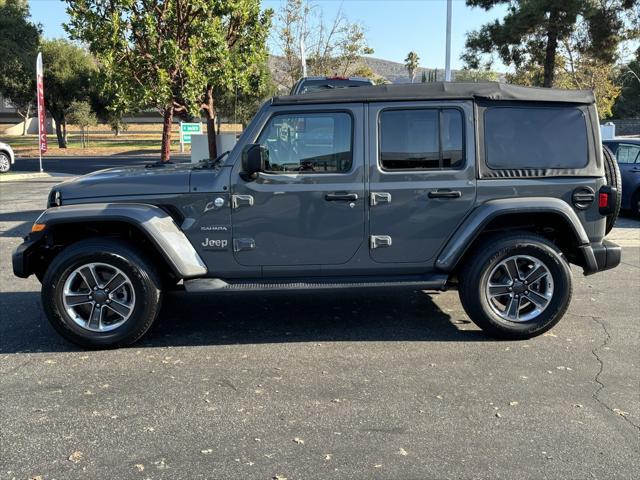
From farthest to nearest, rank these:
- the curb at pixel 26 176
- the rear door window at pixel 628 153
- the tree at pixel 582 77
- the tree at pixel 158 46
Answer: the tree at pixel 582 77, the curb at pixel 26 176, the rear door window at pixel 628 153, the tree at pixel 158 46

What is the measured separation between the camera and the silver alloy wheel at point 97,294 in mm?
4578

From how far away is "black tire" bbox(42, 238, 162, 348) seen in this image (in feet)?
14.8

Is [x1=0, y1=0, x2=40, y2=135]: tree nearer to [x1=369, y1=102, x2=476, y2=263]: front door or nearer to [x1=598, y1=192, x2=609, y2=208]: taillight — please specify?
[x1=369, y1=102, x2=476, y2=263]: front door

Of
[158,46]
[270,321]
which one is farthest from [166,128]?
[270,321]

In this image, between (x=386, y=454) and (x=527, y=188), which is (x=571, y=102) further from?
(x=386, y=454)

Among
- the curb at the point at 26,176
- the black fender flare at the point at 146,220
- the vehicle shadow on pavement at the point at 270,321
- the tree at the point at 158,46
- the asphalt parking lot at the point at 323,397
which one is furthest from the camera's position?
the curb at the point at 26,176

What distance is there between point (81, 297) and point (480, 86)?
362 cm

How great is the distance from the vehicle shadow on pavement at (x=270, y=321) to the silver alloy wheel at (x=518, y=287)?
0.34m

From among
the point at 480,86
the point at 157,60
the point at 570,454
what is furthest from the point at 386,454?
the point at 157,60

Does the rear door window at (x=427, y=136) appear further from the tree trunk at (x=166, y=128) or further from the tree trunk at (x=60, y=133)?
the tree trunk at (x=60, y=133)

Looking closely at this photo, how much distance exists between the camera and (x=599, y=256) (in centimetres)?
490

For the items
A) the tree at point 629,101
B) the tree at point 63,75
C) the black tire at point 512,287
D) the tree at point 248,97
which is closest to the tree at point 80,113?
the tree at point 63,75

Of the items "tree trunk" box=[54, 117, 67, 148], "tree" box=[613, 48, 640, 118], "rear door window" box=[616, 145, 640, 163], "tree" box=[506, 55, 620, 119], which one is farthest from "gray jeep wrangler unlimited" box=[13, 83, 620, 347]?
"tree" box=[613, 48, 640, 118]

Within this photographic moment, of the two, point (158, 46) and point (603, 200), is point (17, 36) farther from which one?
point (603, 200)
